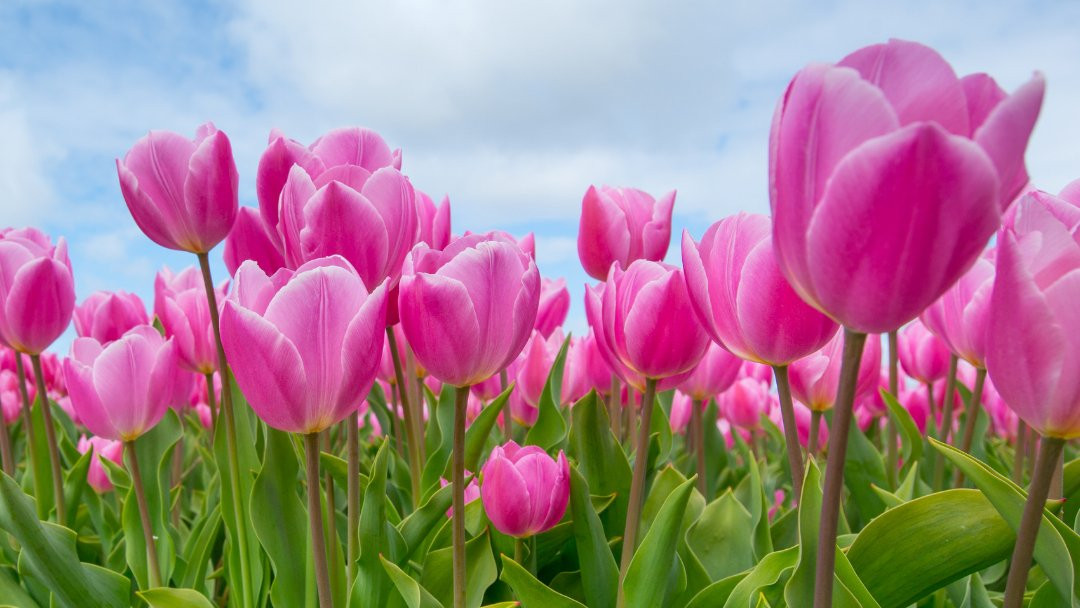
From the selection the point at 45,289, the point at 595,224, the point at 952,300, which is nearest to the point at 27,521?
the point at 45,289

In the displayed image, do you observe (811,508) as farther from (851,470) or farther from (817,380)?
(851,470)

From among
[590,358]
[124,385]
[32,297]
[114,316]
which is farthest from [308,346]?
[114,316]

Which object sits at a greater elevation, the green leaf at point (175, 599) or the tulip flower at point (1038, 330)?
the tulip flower at point (1038, 330)

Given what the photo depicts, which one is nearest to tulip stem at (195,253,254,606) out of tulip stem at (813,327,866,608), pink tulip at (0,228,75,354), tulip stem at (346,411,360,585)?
tulip stem at (346,411,360,585)

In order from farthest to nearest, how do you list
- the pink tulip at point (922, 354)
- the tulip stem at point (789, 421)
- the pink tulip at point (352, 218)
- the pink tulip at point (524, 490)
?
the pink tulip at point (922, 354) < the pink tulip at point (524, 490) < the pink tulip at point (352, 218) < the tulip stem at point (789, 421)

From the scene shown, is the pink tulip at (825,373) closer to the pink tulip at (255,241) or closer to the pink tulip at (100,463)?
the pink tulip at (255,241)

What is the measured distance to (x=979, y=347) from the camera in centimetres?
127

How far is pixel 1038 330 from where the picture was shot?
0.62 m

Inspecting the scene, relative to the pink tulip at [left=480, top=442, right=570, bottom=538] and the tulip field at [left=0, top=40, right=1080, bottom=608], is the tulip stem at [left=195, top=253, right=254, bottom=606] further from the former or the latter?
the pink tulip at [left=480, top=442, right=570, bottom=538]

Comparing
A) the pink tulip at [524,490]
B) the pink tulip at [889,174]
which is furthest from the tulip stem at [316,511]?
the pink tulip at [889,174]

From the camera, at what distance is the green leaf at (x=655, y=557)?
3.39 feet

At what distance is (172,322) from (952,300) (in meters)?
1.48

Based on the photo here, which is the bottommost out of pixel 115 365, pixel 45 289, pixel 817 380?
pixel 817 380

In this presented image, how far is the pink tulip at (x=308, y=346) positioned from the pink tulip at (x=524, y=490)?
0.97 feet
